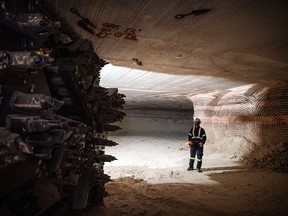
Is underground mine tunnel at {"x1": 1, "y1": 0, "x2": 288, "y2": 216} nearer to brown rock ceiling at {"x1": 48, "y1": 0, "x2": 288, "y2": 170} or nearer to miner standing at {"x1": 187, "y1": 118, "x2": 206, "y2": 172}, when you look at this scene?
brown rock ceiling at {"x1": 48, "y1": 0, "x2": 288, "y2": 170}

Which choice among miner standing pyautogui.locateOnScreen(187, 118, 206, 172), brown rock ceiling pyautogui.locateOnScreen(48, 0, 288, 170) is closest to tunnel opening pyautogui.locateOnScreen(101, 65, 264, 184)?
brown rock ceiling pyautogui.locateOnScreen(48, 0, 288, 170)

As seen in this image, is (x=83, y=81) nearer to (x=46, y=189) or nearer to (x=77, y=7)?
(x=77, y=7)

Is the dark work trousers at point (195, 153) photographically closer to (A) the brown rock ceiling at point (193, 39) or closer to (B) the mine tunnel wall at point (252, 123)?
(B) the mine tunnel wall at point (252, 123)

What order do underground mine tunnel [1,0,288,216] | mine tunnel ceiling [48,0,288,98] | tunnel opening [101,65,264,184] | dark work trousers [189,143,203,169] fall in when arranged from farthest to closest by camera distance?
dark work trousers [189,143,203,169], tunnel opening [101,65,264,184], underground mine tunnel [1,0,288,216], mine tunnel ceiling [48,0,288,98]

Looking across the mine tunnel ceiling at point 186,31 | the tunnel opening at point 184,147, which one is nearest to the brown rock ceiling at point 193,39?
the mine tunnel ceiling at point 186,31

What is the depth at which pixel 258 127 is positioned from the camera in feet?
21.9

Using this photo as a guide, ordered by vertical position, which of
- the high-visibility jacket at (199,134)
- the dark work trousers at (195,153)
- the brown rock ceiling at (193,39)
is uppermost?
the brown rock ceiling at (193,39)

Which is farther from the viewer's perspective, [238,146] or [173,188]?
[238,146]

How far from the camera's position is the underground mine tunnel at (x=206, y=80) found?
6.86 ft

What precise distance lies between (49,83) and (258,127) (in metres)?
6.33

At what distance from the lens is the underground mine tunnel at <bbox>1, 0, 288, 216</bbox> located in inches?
82.3

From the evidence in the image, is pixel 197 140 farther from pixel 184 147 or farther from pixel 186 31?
pixel 186 31

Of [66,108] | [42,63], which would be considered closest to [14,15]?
[42,63]

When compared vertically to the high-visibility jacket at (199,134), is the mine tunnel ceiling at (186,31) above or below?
above
